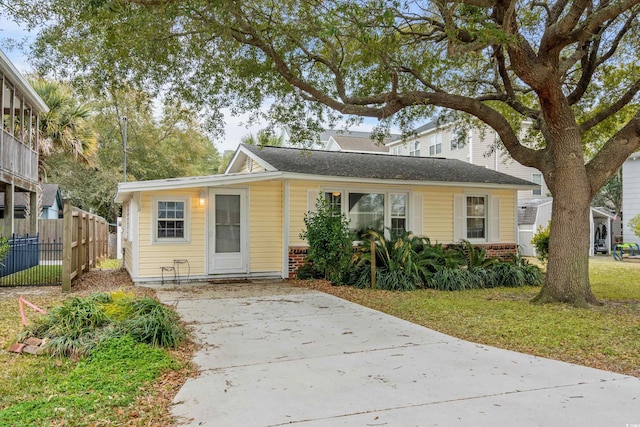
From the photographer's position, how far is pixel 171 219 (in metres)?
10.5

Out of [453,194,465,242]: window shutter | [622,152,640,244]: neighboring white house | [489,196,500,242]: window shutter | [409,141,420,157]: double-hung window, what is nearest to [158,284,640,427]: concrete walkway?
[453,194,465,242]: window shutter

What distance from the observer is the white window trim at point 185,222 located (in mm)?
10297

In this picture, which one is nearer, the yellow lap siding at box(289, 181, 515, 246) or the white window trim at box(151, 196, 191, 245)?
the white window trim at box(151, 196, 191, 245)

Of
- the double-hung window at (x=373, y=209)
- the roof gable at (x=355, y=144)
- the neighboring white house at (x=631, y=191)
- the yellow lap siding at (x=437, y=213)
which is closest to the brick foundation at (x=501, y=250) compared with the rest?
the yellow lap siding at (x=437, y=213)

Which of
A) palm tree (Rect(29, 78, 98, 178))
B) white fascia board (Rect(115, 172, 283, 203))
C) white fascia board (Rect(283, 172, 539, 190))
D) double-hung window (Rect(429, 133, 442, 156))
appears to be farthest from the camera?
double-hung window (Rect(429, 133, 442, 156))

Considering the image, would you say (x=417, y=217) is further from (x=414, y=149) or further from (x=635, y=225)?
(x=414, y=149)

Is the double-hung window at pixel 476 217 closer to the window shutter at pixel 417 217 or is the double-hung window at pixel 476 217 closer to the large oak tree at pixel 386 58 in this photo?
the window shutter at pixel 417 217

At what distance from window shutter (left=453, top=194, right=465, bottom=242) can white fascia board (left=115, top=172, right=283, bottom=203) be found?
17.5ft

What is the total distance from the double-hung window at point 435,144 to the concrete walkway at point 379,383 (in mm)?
21790

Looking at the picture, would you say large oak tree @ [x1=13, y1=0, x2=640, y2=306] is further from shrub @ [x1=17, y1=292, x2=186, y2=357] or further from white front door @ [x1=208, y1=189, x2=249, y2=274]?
shrub @ [x1=17, y1=292, x2=186, y2=357]

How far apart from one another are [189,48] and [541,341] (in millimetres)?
8197

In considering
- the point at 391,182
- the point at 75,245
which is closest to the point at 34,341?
the point at 75,245

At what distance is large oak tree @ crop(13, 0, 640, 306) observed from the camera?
7262 mm

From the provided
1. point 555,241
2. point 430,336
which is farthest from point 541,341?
point 555,241
